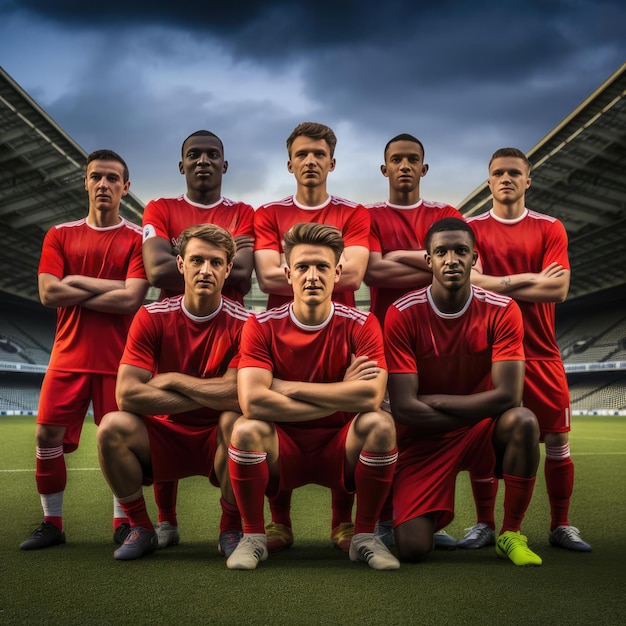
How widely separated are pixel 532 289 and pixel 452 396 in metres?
0.92

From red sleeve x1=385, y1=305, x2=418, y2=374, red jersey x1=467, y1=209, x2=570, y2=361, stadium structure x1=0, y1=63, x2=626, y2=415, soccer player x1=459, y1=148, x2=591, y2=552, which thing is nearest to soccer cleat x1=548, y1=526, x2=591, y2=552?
soccer player x1=459, y1=148, x2=591, y2=552

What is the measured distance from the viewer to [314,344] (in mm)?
3535

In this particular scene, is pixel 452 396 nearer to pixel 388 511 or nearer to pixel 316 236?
pixel 388 511

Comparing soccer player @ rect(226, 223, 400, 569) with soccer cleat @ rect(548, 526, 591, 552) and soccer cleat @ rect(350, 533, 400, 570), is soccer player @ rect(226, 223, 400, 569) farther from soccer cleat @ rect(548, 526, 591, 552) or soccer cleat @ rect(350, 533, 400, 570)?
soccer cleat @ rect(548, 526, 591, 552)

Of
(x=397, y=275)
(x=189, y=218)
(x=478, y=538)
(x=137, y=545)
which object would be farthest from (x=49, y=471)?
(x=478, y=538)

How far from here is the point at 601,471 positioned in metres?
7.96

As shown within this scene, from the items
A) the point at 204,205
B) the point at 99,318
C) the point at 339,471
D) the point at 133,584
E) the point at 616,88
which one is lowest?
the point at 133,584

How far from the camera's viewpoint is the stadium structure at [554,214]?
18266 millimetres

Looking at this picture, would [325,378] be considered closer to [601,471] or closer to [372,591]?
[372,591]

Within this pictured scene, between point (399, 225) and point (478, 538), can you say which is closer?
point (478, 538)

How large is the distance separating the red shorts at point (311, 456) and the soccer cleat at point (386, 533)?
1.68 feet

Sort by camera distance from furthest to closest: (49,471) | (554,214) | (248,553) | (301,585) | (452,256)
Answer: (554,214), (49,471), (452,256), (248,553), (301,585)

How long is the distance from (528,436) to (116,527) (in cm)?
228

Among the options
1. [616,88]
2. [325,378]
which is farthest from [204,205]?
[616,88]
